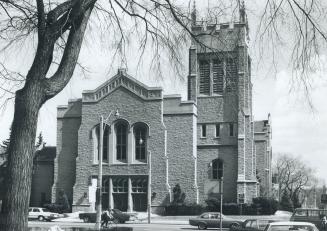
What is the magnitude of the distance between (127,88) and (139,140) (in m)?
5.51

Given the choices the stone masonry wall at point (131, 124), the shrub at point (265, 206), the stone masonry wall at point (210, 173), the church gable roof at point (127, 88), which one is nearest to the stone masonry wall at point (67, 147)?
the stone masonry wall at point (131, 124)

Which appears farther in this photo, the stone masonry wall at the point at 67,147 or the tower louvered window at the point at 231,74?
the stone masonry wall at the point at 67,147

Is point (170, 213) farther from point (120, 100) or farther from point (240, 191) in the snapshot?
point (120, 100)

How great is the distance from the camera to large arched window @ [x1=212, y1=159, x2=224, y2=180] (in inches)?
2356

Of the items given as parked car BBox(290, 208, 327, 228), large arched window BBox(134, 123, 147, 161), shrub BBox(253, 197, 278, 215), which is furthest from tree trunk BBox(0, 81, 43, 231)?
large arched window BBox(134, 123, 147, 161)

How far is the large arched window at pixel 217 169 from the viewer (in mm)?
59844

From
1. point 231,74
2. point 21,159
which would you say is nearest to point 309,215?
point 231,74

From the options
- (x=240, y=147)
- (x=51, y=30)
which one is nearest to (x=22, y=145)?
(x=51, y=30)

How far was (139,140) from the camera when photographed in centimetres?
5919

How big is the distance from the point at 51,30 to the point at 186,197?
50007mm

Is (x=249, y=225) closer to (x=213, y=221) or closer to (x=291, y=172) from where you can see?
(x=213, y=221)

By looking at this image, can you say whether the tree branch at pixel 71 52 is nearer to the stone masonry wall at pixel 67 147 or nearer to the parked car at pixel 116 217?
the parked car at pixel 116 217

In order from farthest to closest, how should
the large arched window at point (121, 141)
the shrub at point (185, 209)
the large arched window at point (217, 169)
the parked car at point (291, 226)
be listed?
the large arched window at point (217, 169)
the large arched window at point (121, 141)
the shrub at point (185, 209)
the parked car at point (291, 226)

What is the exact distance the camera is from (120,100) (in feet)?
196
